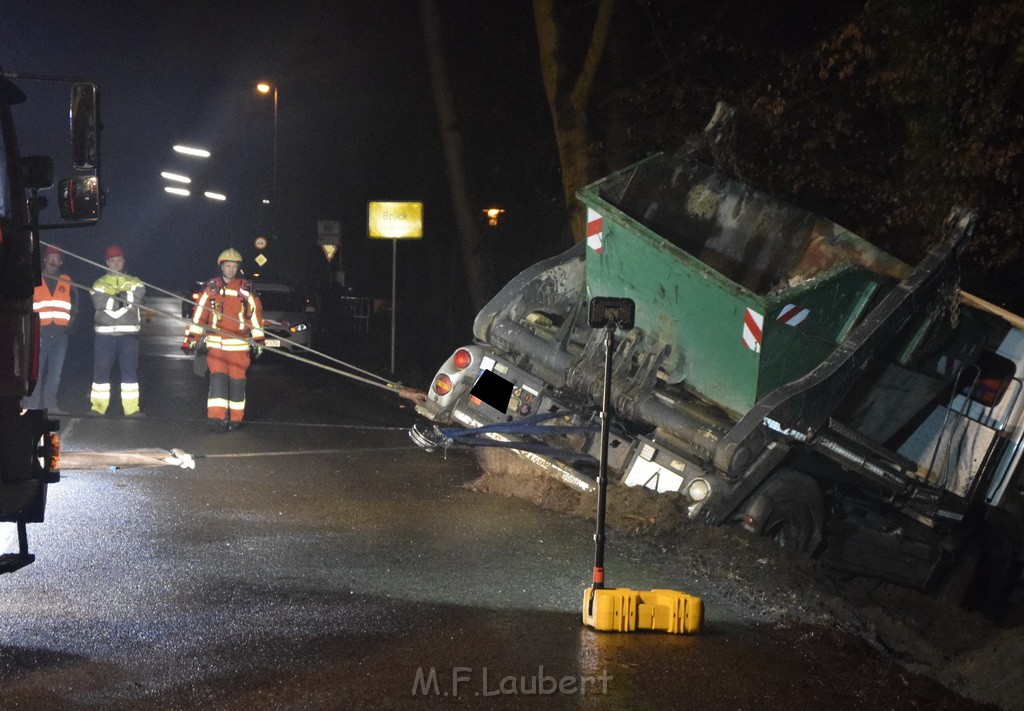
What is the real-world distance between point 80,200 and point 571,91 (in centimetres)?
1033

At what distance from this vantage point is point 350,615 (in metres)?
5.80

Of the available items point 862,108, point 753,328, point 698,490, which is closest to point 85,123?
point 753,328

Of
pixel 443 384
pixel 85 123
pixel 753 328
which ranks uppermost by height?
pixel 85 123

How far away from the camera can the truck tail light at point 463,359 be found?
8938mm

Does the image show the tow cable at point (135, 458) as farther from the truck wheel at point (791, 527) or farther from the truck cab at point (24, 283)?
the truck wheel at point (791, 527)

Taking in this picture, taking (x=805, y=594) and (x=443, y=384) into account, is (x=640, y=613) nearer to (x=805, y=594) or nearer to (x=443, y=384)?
(x=805, y=594)

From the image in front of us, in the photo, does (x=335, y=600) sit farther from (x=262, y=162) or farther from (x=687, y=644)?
(x=262, y=162)

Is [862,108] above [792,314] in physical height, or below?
above

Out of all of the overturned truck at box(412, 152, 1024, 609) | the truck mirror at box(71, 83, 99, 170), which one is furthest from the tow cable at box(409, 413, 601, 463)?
the truck mirror at box(71, 83, 99, 170)

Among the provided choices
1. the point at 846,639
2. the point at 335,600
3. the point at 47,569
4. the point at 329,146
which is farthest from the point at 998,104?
the point at 329,146

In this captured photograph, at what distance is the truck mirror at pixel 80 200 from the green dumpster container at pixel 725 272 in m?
3.38

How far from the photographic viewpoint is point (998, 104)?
37.5 feet

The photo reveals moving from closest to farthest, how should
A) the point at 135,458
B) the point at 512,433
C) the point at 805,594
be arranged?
the point at 805,594 → the point at 512,433 → the point at 135,458

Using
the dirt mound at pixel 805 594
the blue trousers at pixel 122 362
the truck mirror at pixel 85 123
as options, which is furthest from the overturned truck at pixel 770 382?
the blue trousers at pixel 122 362
